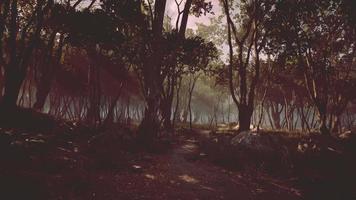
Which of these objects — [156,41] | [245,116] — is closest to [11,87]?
[156,41]

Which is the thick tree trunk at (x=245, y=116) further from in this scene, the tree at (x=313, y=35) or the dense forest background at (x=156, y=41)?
the tree at (x=313, y=35)

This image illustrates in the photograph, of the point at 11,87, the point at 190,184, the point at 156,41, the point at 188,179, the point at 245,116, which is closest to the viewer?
the point at 190,184

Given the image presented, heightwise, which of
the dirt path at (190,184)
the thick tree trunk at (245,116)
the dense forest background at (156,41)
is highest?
the dense forest background at (156,41)

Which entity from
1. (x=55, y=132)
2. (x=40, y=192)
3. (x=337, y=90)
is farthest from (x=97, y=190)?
(x=337, y=90)

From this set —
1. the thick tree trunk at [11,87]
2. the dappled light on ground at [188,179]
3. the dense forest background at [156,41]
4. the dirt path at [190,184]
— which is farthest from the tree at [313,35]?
A: the thick tree trunk at [11,87]

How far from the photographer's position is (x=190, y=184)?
9.97m

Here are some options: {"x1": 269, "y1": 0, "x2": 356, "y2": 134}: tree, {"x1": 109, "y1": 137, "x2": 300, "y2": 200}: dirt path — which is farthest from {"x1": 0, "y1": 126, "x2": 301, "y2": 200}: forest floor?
{"x1": 269, "y1": 0, "x2": 356, "y2": 134}: tree

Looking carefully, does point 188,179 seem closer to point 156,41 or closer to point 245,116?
point 156,41

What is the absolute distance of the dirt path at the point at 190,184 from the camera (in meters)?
8.67

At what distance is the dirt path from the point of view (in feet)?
28.5

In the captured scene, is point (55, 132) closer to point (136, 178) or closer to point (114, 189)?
point (136, 178)

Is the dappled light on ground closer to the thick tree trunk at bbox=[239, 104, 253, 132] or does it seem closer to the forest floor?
the forest floor

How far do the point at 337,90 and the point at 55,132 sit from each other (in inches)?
1135

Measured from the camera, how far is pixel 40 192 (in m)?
6.62
